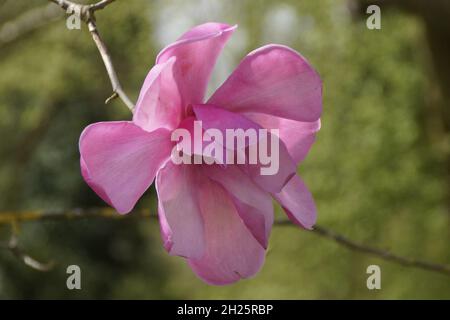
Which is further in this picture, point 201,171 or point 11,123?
point 11,123

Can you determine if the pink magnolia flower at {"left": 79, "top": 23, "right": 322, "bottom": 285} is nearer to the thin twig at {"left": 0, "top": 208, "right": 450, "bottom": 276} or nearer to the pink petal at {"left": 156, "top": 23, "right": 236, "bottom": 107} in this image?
the pink petal at {"left": 156, "top": 23, "right": 236, "bottom": 107}

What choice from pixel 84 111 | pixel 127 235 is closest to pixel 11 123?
pixel 84 111

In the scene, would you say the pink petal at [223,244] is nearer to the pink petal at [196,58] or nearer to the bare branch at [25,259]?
the pink petal at [196,58]

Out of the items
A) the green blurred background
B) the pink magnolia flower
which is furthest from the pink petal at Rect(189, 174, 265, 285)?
the green blurred background

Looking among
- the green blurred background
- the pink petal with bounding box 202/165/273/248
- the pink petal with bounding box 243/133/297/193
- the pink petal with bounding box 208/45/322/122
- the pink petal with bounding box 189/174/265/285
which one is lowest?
the green blurred background

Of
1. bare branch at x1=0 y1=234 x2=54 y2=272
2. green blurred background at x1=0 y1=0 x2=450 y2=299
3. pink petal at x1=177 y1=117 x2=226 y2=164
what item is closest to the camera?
pink petal at x1=177 y1=117 x2=226 y2=164

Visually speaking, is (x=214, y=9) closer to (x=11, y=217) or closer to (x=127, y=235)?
(x=11, y=217)

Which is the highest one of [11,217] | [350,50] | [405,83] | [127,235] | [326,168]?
[11,217]

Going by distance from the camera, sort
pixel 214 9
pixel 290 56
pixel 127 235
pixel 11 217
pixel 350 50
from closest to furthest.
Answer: pixel 290 56, pixel 11 217, pixel 214 9, pixel 350 50, pixel 127 235
